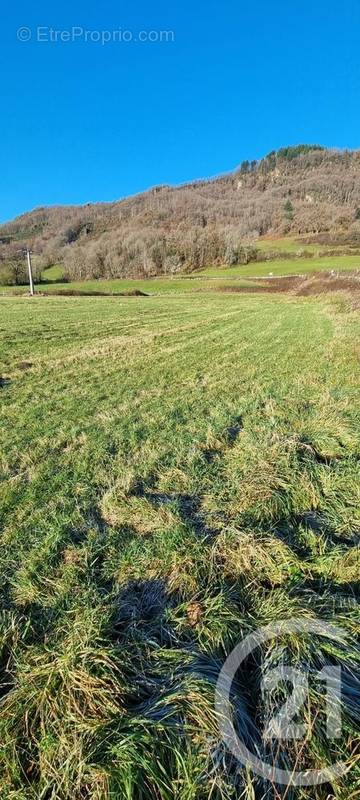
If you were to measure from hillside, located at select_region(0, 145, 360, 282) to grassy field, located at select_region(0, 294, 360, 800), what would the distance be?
8464cm

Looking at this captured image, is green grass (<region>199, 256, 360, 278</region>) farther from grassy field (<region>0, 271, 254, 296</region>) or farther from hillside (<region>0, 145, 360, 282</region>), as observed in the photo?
hillside (<region>0, 145, 360, 282</region>)

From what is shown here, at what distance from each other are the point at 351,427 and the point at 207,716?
Result: 211 inches

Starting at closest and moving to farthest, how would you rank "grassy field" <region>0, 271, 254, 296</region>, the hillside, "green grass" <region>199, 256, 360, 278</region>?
"grassy field" <region>0, 271, 254, 296</region> → "green grass" <region>199, 256, 360, 278</region> → the hillside

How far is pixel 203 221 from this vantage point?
13525cm

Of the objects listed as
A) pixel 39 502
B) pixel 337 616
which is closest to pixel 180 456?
pixel 39 502

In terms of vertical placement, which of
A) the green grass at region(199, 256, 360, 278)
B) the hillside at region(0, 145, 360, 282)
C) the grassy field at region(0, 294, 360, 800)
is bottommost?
the grassy field at region(0, 294, 360, 800)

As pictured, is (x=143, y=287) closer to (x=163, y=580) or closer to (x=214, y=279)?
(x=214, y=279)

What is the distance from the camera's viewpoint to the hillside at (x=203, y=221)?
99.7 m

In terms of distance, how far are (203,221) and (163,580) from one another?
147 meters

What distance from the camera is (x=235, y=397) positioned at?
383 inches

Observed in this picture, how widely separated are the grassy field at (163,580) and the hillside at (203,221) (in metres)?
84.6

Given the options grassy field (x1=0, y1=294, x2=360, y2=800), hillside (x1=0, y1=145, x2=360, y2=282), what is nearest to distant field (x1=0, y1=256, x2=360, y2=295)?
hillside (x1=0, y1=145, x2=360, y2=282)

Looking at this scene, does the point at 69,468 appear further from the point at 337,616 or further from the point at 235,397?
the point at 235,397

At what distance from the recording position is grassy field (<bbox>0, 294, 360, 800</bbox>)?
2111 mm
